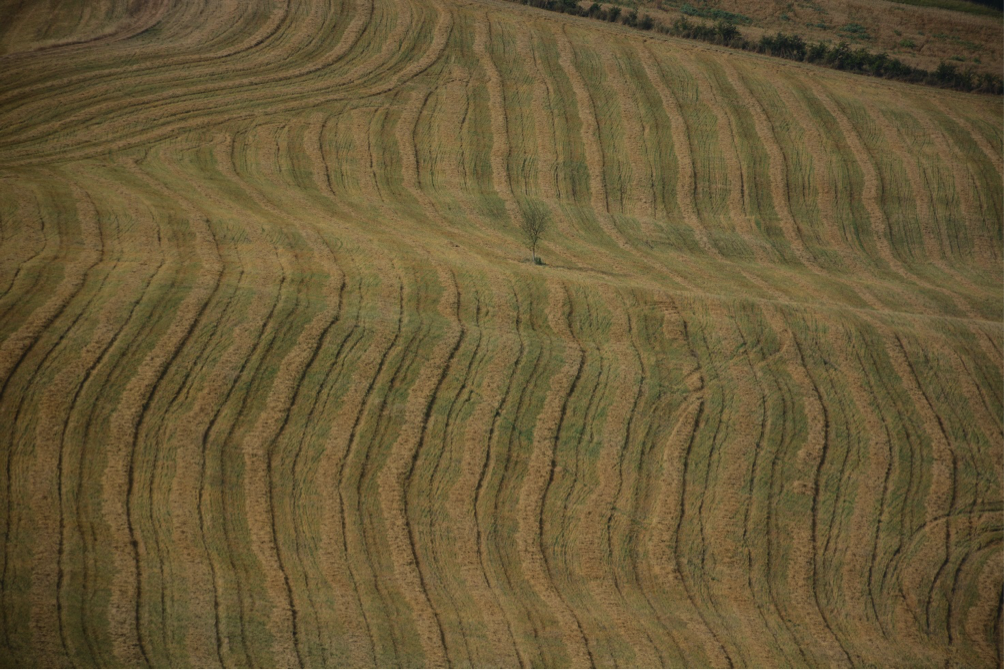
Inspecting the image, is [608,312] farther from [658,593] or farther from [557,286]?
[658,593]

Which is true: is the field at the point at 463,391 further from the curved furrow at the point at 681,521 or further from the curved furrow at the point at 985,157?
the curved furrow at the point at 985,157

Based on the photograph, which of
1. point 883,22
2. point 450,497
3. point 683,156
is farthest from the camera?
point 883,22

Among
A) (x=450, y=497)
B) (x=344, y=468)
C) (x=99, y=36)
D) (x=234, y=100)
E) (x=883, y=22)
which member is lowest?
(x=450, y=497)

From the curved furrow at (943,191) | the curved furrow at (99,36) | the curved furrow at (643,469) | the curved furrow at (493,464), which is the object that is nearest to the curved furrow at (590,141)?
the curved furrow at (643,469)

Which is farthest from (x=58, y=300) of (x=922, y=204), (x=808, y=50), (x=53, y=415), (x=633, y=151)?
(x=808, y=50)

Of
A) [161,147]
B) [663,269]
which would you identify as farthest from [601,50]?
[161,147]

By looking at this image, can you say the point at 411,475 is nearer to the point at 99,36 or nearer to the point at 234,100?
the point at 234,100
